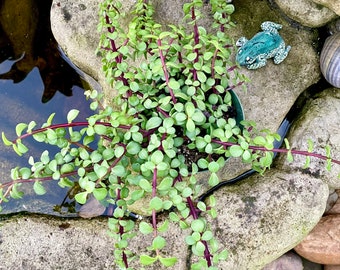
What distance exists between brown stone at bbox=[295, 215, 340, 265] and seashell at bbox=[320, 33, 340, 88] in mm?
693

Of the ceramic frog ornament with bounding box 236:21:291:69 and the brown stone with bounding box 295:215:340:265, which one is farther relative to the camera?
the brown stone with bounding box 295:215:340:265

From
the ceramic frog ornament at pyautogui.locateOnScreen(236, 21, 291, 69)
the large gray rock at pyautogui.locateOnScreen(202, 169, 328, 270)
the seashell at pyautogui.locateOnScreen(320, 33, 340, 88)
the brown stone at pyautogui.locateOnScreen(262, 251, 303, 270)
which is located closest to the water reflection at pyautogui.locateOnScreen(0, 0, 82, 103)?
the ceramic frog ornament at pyautogui.locateOnScreen(236, 21, 291, 69)

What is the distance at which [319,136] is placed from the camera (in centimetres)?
196

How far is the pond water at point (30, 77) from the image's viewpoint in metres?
2.24

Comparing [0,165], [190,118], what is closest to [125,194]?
[190,118]

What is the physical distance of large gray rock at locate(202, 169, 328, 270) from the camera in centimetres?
186

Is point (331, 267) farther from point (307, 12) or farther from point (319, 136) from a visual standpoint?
point (307, 12)

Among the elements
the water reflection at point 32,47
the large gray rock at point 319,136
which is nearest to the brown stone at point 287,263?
the large gray rock at point 319,136

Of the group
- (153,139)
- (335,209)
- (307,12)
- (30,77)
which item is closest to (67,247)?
(153,139)

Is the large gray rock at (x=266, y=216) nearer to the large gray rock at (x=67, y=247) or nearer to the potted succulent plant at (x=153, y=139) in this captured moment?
the large gray rock at (x=67, y=247)

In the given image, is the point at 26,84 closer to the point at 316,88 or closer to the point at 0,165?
the point at 0,165

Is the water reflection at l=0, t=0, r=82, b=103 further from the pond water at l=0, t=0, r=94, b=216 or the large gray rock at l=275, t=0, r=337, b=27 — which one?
the large gray rock at l=275, t=0, r=337, b=27

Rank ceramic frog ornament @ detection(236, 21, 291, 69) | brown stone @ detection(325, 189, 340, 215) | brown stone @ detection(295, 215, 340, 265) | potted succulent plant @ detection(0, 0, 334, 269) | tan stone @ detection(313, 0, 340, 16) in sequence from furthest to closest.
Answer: brown stone @ detection(325, 189, 340, 215), brown stone @ detection(295, 215, 340, 265), ceramic frog ornament @ detection(236, 21, 291, 69), tan stone @ detection(313, 0, 340, 16), potted succulent plant @ detection(0, 0, 334, 269)

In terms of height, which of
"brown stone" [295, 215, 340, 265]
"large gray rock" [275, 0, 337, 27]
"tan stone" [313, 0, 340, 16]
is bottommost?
"brown stone" [295, 215, 340, 265]
